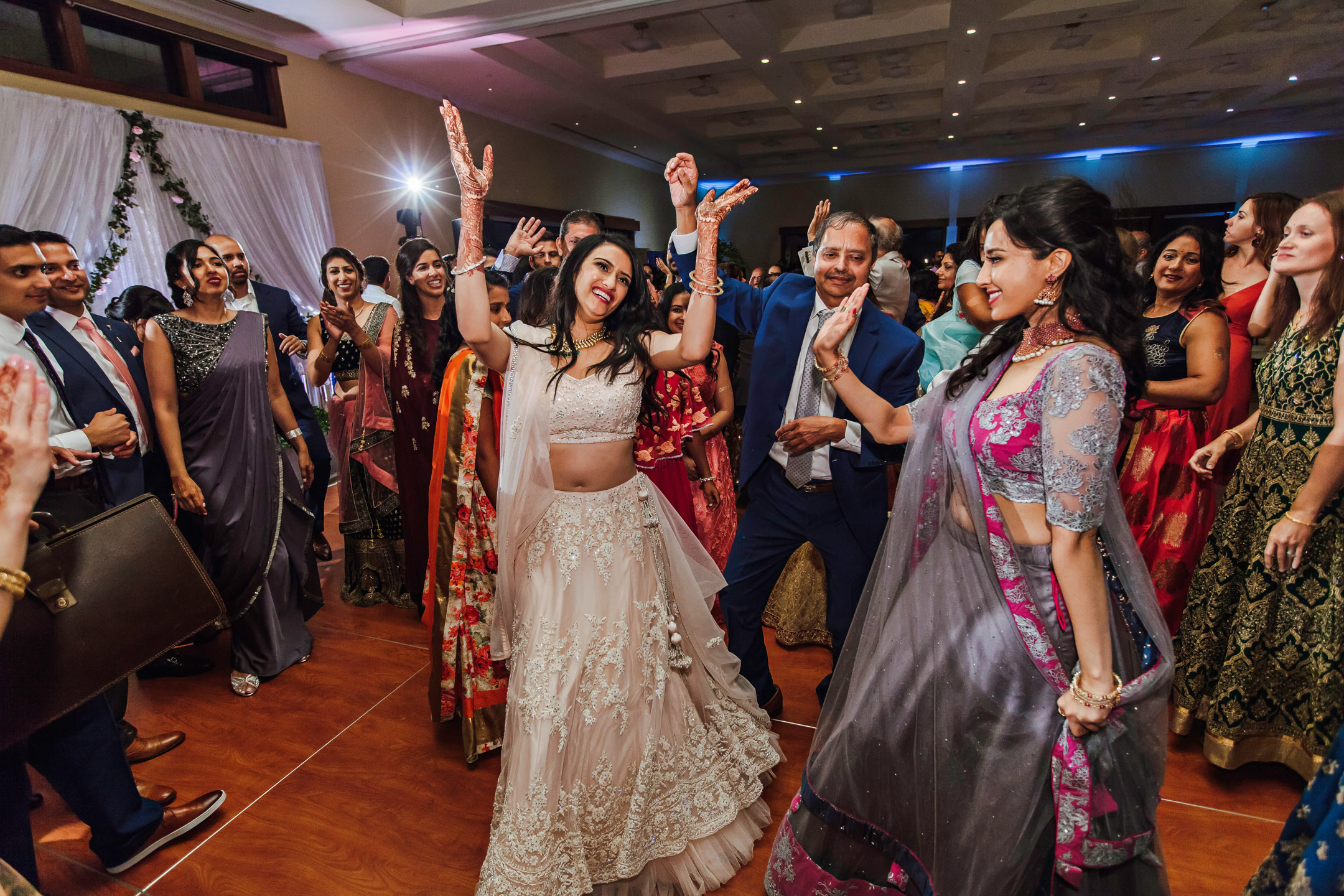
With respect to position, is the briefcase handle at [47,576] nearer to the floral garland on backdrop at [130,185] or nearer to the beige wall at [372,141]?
the floral garland on backdrop at [130,185]

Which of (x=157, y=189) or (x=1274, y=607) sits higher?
(x=157, y=189)

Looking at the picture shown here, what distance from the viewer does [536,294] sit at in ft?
6.82

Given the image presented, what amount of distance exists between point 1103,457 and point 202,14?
23.0 ft

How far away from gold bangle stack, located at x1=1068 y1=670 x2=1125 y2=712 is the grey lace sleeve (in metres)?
0.28

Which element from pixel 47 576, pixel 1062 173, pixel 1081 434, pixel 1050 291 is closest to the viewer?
pixel 1081 434

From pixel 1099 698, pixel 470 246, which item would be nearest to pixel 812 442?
pixel 1099 698

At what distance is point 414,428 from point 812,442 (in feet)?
6.04

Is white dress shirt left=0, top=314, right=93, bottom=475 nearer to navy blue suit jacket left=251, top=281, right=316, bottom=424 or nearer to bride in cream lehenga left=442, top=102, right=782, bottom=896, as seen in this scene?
bride in cream lehenga left=442, top=102, right=782, bottom=896

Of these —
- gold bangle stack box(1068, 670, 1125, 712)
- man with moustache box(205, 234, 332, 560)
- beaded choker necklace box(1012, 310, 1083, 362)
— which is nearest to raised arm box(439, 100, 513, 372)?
beaded choker necklace box(1012, 310, 1083, 362)

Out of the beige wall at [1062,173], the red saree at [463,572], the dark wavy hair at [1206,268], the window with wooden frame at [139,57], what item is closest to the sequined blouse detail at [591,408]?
A: the red saree at [463,572]

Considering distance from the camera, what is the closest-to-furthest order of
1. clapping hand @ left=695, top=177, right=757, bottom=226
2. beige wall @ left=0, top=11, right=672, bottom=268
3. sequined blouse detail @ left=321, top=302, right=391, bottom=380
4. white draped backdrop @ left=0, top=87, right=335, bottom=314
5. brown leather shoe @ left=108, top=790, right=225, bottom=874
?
1. clapping hand @ left=695, top=177, right=757, bottom=226
2. brown leather shoe @ left=108, top=790, right=225, bottom=874
3. sequined blouse detail @ left=321, top=302, right=391, bottom=380
4. white draped backdrop @ left=0, top=87, right=335, bottom=314
5. beige wall @ left=0, top=11, right=672, bottom=268

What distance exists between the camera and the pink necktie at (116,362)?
7.78 ft

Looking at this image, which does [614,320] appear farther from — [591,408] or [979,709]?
[979,709]

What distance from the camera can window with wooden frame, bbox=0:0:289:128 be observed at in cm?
446
